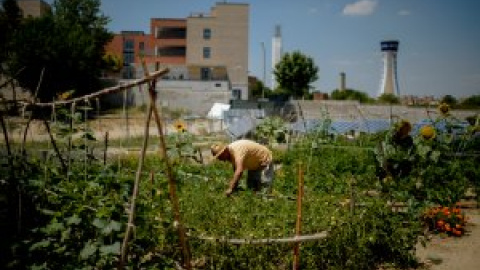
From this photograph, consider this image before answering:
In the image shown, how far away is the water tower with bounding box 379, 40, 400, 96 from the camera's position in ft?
286

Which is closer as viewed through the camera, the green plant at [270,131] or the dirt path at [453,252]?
the dirt path at [453,252]

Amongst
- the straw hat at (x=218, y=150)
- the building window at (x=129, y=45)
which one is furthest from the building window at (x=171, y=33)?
the straw hat at (x=218, y=150)

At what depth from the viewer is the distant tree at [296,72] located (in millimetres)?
45969

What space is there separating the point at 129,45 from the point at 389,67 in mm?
58204

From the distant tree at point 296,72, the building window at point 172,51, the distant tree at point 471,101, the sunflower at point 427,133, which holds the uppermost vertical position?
the building window at point 172,51

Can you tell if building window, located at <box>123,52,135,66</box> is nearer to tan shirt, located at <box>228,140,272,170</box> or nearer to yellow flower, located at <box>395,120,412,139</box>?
tan shirt, located at <box>228,140,272,170</box>

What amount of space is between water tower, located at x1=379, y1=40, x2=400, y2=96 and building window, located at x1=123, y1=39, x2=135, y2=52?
169 feet

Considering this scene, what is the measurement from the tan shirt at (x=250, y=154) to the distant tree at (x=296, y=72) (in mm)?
40015

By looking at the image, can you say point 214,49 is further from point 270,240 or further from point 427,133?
point 270,240

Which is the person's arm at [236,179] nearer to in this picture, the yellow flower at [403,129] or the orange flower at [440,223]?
the yellow flower at [403,129]

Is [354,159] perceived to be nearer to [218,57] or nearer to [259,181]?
[259,181]

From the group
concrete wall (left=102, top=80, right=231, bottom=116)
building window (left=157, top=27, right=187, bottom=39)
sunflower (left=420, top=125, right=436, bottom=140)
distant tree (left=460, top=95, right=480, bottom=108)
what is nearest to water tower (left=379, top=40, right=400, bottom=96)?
distant tree (left=460, top=95, right=480, bottom=108)

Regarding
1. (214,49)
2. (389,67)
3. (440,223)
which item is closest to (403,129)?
(440,223)

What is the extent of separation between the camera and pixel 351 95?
56.7 m
